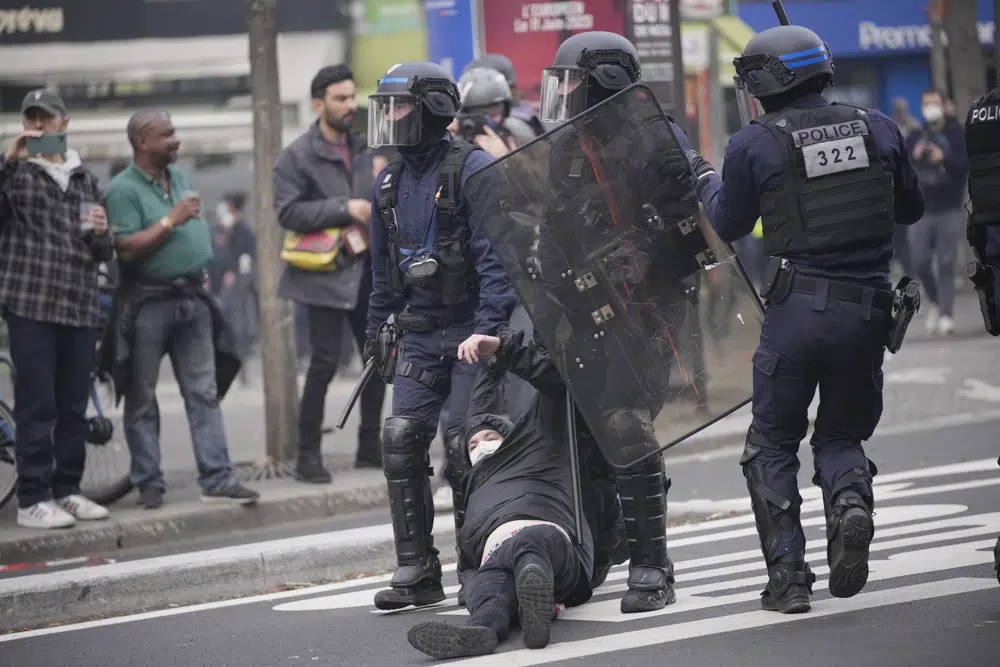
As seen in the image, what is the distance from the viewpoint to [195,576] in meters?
7.07

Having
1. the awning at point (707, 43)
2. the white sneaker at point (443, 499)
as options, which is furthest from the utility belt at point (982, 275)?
the awning at point (707, 43)

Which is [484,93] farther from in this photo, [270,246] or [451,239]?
[451,239]

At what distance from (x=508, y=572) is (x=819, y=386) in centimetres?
117

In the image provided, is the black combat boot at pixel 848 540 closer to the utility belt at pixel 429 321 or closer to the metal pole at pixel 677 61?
the utility belt at pixel 429 321

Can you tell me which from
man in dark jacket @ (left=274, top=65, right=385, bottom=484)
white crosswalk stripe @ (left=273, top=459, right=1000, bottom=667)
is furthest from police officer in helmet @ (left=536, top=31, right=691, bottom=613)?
man in dark jacket @ (left=274, top=65, right=385, bottom=484)

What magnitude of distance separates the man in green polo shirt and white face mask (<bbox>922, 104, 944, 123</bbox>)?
8931mm

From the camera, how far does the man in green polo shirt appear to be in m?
8.25

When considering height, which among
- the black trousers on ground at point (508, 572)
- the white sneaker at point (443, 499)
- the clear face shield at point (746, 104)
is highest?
the clear face shield at point (746, 104)

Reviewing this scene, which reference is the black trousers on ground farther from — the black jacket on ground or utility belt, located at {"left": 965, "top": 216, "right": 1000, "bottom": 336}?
utility belt, located at {"left": 965, "top": 216, "right": 1000, "bottom": 336}

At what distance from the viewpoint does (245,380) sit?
51.7ft

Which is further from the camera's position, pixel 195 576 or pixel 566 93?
pixel 195 576

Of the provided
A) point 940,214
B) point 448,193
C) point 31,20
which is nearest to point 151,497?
point 448,193

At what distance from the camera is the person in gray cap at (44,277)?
779 cm

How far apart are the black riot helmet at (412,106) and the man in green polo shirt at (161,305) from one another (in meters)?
2.12
